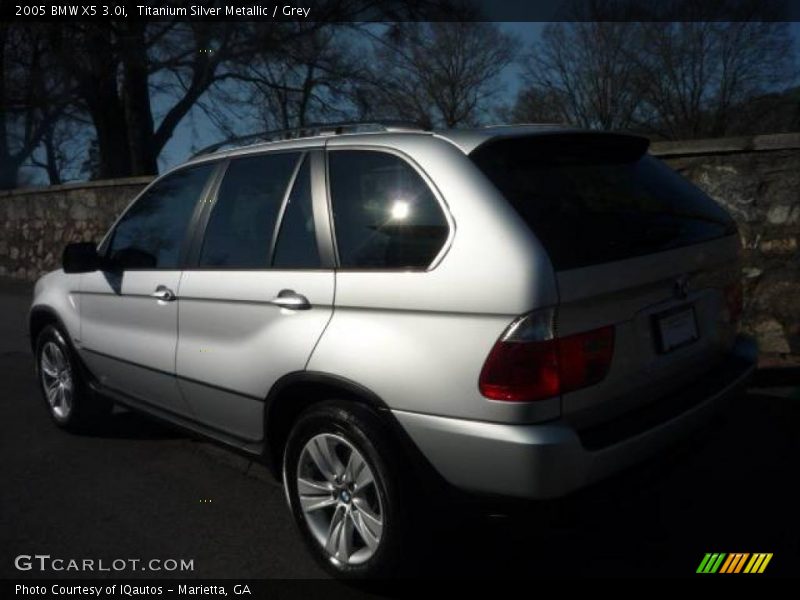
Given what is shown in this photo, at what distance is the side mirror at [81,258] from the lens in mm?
4039

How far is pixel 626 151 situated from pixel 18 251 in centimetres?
1508

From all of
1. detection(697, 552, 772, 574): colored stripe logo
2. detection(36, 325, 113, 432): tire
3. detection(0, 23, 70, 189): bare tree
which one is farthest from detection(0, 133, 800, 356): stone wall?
detection(0, 23, 70, 189): bare tree

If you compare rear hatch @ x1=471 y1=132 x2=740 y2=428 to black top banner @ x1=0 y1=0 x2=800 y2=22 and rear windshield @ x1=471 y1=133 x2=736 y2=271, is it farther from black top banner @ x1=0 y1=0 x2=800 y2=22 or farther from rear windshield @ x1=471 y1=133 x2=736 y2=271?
black top banner @ x1=0 y1=0 x2=800 y2=22

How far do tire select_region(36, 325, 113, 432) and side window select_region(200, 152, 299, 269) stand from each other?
1.73 meters

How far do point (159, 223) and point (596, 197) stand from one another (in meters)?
2.36

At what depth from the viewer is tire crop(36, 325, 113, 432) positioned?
450 cm

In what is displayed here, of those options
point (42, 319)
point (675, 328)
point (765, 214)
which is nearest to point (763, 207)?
point (765, 214)

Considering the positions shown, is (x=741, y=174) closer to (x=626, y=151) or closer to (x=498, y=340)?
(x=626, y=151)

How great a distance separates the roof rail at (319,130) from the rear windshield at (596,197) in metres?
0.51

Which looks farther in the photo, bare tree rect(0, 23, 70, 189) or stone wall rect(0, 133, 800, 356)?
bare tree rect(0, 23, 70, 189)

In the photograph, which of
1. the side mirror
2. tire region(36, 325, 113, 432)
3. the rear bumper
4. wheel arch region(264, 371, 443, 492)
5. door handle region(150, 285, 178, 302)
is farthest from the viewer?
tire region(36, 325, 113, 432)

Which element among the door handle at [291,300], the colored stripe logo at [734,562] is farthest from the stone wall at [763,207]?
the door handle at [291,300]

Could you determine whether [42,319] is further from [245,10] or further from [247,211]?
[245,10]

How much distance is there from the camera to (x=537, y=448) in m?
2.12
